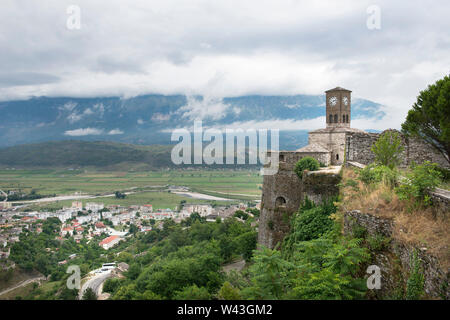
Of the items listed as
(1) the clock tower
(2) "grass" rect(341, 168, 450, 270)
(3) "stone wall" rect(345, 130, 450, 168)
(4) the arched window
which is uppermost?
(1) the clock tower

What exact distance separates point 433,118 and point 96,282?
33.8 meters

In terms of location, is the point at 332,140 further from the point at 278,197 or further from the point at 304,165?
the point at 278,197

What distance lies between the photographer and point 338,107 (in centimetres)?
3159

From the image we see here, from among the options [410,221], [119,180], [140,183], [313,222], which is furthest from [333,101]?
[119,180]

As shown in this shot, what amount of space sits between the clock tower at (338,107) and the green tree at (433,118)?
17717mm

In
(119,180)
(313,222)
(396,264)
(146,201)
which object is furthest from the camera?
(119,180)

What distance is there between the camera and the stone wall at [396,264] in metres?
4.83

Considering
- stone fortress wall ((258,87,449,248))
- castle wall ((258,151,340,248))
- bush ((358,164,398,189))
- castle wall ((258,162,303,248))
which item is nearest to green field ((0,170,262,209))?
stone fortress wall ((258,87,449,248))

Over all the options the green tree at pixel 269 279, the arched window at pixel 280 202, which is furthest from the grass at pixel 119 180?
the green tree at pixel 269 279

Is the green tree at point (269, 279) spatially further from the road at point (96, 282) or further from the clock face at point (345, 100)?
the clock face at point (345, 100)

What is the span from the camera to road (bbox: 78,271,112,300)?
30.1m

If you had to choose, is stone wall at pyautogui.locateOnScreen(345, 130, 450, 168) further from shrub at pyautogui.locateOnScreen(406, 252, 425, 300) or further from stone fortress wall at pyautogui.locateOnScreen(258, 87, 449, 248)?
shrub at pyautogui.locateOnScreen(406, 252, 425, 300)

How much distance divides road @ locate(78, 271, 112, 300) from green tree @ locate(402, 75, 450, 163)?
28.6 m
